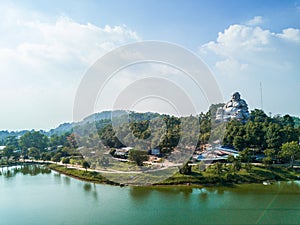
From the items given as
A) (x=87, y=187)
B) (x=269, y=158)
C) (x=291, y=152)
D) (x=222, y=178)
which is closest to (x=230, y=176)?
Result: (x=222, y=178)

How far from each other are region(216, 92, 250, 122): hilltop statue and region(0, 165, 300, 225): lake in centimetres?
1216

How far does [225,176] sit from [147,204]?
4.94 metres

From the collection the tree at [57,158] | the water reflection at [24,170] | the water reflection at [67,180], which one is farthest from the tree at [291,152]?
the tree at [57,158]

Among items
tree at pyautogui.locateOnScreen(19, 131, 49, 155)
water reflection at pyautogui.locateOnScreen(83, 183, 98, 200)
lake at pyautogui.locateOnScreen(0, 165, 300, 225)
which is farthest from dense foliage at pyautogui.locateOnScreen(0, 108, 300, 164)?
lake at pyautogui.locateOnScreen(0, 165, 300, 225)

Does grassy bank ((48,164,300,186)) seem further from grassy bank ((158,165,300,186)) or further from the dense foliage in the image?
the dense foliage

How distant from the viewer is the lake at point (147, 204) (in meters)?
8.47

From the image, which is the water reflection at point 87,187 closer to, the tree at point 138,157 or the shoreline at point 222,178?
the shoreline at point 222,178

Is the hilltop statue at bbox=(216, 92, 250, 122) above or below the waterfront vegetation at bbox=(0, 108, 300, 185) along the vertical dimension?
above

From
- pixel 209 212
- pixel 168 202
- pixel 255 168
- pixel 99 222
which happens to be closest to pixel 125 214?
pixel 99 222

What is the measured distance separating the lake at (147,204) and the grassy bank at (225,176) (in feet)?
1.77

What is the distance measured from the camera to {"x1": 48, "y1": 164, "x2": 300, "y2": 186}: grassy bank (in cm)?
1262

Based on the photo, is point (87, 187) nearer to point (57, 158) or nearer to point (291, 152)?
point (57, 158)

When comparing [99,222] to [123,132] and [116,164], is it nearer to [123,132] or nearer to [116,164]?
[116,164]

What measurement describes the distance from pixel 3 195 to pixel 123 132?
10.8 m
